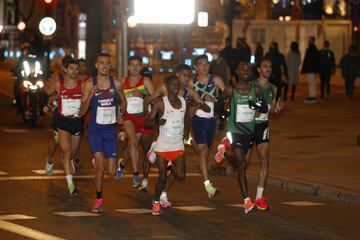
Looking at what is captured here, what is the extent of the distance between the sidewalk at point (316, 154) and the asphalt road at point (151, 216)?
26cm

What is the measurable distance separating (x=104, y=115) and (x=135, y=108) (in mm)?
1907

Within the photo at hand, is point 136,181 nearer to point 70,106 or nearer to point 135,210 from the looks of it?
point 70,106

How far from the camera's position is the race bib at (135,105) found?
14.6 meters

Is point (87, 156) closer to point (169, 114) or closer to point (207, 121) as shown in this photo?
point (207, 121)

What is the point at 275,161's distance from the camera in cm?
1742

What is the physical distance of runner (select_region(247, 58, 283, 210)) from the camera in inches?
507

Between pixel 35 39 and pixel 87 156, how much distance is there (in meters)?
11.0

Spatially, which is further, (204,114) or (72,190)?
(204,114)

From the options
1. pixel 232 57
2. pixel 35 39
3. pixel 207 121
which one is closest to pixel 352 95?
pixel 232 57

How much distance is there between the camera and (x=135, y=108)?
14.6 m

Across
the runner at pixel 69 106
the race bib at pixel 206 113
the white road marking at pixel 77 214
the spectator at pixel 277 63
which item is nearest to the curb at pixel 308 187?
the race bib at pixel 206 113

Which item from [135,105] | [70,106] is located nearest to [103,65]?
[70,106]

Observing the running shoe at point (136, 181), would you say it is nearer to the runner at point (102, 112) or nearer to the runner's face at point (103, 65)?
the runner at point (102, 112)

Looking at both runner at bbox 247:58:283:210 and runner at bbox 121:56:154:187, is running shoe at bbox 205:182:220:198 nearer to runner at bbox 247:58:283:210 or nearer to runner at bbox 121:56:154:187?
runner at bbox 247:58:283:210
